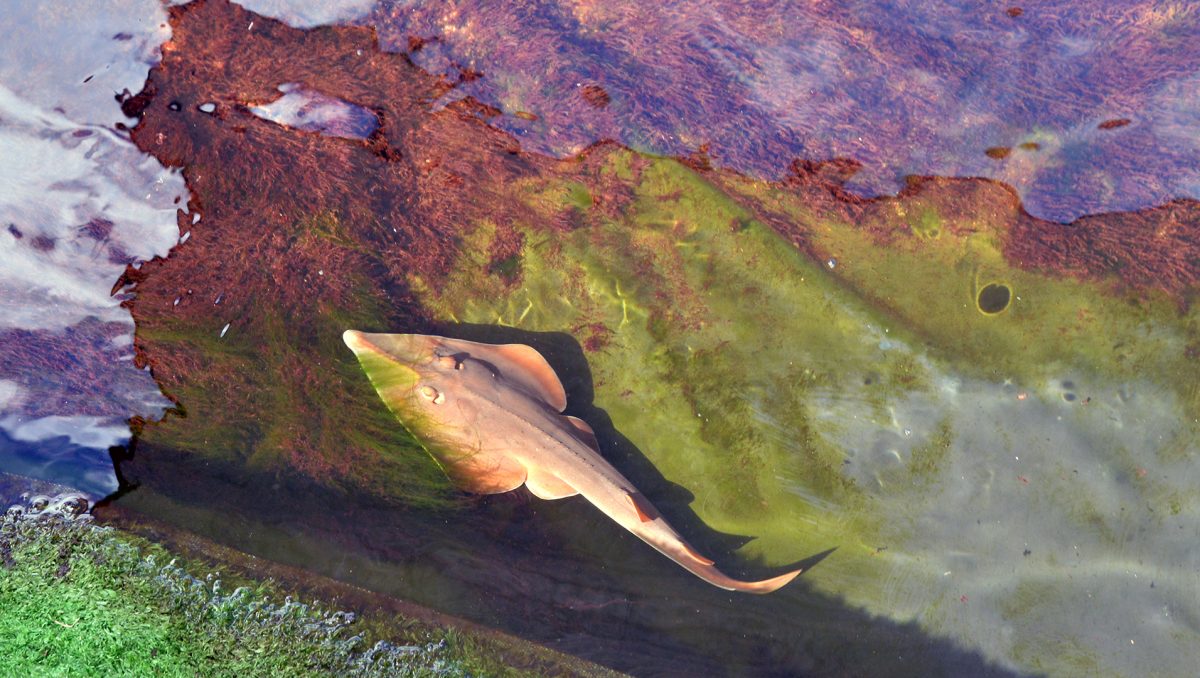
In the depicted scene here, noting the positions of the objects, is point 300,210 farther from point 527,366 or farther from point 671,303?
point 671,303

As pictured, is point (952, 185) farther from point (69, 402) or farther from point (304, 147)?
point (69, 402)

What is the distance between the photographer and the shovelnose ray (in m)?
4.54

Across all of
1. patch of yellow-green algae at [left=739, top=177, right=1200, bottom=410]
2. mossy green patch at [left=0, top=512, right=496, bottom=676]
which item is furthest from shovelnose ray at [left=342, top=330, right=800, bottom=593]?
patch of yellow-green algae at [left=739, top=177, right=1200, bottom=410]

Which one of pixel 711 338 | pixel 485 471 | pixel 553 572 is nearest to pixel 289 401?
pixel 485 471

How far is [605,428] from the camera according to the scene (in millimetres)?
5074

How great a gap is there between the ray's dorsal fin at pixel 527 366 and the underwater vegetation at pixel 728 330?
301mm

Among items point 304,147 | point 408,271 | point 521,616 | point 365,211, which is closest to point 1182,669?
point 521,616

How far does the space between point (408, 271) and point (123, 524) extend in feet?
10.6

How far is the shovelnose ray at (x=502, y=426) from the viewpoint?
4.54 m

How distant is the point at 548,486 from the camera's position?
15.5 feet

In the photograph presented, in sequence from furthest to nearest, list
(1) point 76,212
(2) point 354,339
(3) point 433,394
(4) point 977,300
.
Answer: (1) point 76,212 < (4) point 977,300 < (2) point 354,339 < (3) point 433,394

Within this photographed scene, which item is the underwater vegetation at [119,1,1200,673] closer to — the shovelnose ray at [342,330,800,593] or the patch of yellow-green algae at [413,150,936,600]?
the patch of yellow-green algae at [413,150,936,600]

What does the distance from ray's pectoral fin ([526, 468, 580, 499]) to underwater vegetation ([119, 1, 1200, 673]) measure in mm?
457

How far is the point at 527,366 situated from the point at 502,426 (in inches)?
23.6
